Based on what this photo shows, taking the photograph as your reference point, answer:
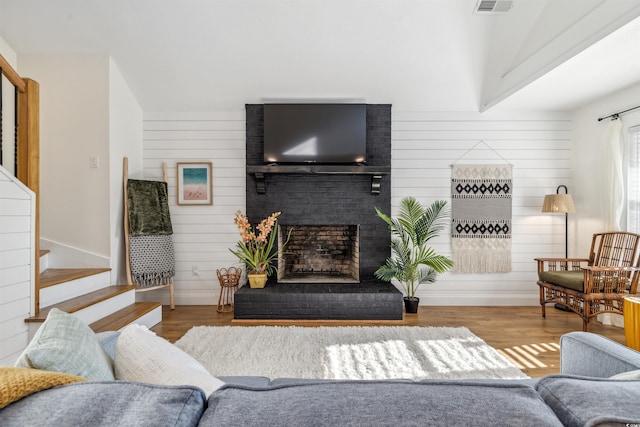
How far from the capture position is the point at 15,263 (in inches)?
94.6

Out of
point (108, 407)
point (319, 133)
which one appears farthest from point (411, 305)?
point (108, 407)

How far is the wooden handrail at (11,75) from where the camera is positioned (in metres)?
2.39

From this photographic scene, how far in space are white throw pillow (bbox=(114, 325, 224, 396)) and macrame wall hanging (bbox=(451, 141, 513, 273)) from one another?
394 centimetres

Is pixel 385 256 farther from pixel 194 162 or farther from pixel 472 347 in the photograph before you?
pixel 194 162

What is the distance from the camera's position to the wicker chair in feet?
10.9

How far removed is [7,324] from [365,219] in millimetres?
3351

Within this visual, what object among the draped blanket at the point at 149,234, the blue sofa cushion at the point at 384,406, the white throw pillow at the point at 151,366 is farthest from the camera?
the draped blanket at the point at 149,234

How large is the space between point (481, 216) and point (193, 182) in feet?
11.6

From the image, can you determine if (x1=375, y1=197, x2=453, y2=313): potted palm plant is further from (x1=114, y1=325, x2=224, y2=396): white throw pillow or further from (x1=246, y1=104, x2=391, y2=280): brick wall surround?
(x1=114, y1=325, x2=224, y2=396): white throw pillow

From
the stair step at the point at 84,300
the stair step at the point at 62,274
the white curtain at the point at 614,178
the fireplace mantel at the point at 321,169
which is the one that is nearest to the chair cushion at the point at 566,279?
the white curtain at the point at 614,178

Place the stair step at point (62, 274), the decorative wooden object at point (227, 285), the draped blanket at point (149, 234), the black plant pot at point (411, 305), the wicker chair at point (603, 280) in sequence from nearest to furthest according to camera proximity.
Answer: the stair step at point (62, 274), the wicker chair at point (603, 280), the draped blanket at point (149, 234), the black plant pot at point (411, 305), the decorative wooden object at point (227, 285)

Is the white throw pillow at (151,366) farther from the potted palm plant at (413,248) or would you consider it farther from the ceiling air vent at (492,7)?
the ceiling air vent at (492,7)

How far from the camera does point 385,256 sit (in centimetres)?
436

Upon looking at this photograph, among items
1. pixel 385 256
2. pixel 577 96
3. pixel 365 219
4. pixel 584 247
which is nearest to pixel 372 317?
pixel 385 256
